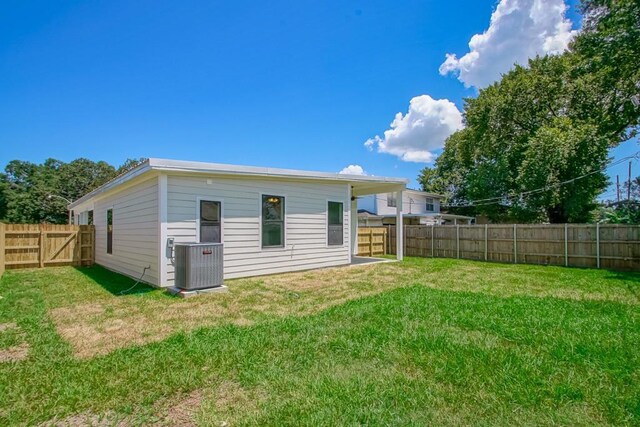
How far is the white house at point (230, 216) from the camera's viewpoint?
7047 mm

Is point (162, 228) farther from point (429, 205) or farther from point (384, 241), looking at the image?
point (429, 205)

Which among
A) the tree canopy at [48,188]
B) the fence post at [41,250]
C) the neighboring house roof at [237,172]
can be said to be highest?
the tree canopy at [48,188]

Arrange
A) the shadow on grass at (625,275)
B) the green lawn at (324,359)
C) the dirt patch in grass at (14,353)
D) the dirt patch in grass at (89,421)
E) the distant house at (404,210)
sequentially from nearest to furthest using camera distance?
the dirt patch in grass at (89,421) → the green lawn at (324,359) → the dirt patch in grass at (14,353) → the shadow on grass at (625,275) → the distant house at (404,210)

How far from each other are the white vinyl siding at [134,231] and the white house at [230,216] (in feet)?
0.08

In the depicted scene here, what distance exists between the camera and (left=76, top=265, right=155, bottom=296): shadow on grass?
681 centimetres

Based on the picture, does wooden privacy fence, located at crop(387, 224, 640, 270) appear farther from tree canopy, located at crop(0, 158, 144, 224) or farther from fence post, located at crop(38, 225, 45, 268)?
A: tree canopy, located at crop(0, 158, 144, 224)

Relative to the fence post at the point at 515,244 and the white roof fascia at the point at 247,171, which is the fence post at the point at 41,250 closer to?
the white roof fascia at the point at 247,171

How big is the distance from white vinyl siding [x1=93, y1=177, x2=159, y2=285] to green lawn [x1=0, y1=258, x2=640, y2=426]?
147 cm

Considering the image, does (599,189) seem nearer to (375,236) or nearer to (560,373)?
(375,236)

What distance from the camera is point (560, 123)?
64.1 feet

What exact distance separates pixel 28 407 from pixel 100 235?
1057 cm

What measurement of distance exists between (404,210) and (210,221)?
23.5 meters

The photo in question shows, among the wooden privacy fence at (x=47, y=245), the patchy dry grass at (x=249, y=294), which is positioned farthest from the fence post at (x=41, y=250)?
the patchy dry grass at (x=249, y=294)

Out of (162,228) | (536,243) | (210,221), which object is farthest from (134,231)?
(536,243)
